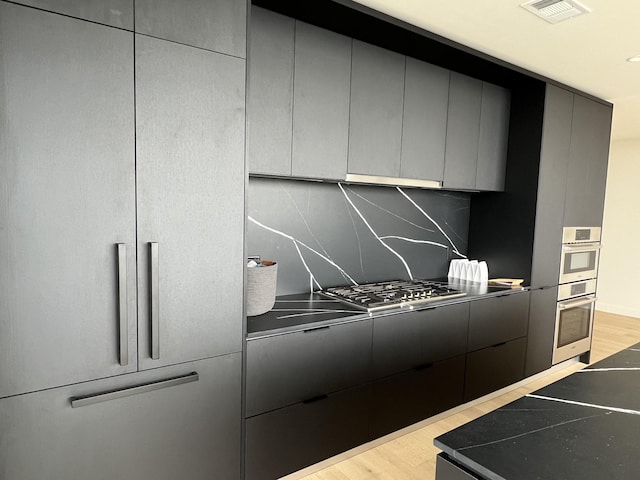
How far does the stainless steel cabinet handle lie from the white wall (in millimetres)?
6231

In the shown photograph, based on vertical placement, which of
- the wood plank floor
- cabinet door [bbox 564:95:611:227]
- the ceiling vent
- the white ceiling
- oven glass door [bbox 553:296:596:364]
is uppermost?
the white ceiling

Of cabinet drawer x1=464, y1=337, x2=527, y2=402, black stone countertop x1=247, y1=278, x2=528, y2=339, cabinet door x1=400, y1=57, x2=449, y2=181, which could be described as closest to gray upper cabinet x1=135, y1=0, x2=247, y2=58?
black stone countertop x1=247, y1=278, x2=528, y2=339

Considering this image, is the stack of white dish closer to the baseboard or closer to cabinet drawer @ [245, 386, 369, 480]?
cabinet drawer @ [245, 386, 369, 480]

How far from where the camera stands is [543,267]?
3383mm

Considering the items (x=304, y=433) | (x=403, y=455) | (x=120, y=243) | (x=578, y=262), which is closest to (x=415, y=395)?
(x=403, y=455)

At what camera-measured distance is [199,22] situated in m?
1.62

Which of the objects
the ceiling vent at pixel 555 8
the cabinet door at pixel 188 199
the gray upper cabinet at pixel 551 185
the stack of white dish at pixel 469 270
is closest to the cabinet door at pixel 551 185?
the gray upper cabinet at pixel 551 185

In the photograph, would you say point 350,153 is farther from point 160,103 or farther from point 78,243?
point 78,243

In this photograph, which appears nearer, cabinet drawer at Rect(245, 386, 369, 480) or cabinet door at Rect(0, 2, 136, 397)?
cabinet door at Rect(0, 2, 136, 397)

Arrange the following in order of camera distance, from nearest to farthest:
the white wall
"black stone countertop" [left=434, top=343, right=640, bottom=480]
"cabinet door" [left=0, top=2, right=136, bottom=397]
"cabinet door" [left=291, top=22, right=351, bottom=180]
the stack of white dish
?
"black stone countertop" [left=434, top=343, right=640, bottom=480]
"cabinet door" [left=0, top=2, right=136, bottom=397]
"cabinet door" [left=291, top=22, right=351, bottom=180]
the stack of white dish
the white wall

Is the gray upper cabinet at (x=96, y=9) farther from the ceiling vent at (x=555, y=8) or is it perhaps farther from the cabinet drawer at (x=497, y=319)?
the cabinet drawer at (x=497, y=319)

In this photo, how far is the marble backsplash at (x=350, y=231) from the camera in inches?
102

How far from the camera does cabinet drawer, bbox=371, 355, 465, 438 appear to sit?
246 cm

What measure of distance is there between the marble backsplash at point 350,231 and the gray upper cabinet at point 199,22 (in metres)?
0.92
